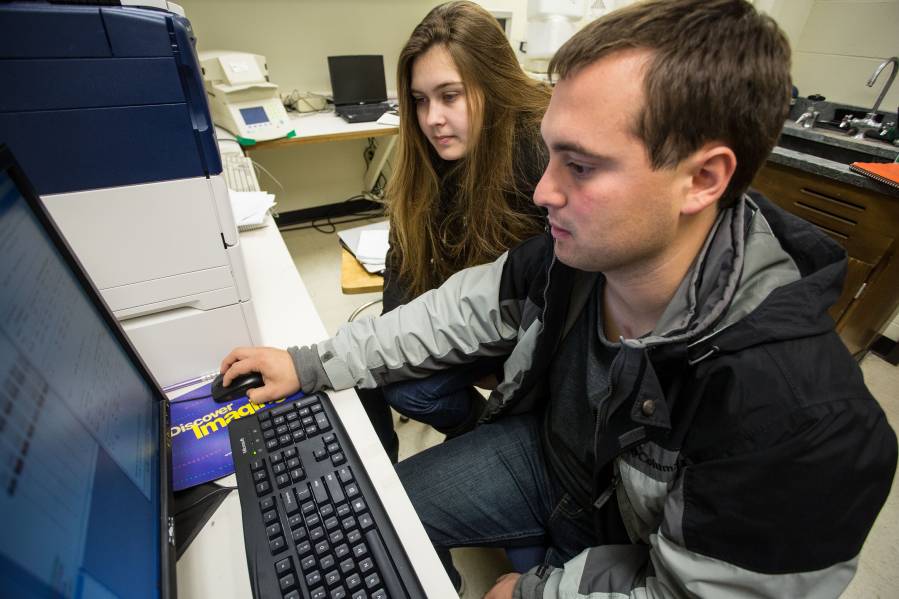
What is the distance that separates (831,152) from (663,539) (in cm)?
227

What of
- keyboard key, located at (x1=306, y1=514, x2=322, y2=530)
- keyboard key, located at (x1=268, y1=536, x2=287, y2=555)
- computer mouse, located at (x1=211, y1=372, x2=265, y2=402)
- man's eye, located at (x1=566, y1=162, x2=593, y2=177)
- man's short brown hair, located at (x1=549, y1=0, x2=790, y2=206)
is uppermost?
man's short brown hair, located at (x1=549, y1=0, x2=790, y2=206)

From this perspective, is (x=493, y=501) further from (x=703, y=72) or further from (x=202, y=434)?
(x=703, y=72)

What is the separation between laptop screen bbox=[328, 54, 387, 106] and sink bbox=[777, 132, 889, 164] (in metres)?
2.12

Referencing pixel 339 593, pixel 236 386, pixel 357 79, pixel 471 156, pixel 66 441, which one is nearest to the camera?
pixel 66 441

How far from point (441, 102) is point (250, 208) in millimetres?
621

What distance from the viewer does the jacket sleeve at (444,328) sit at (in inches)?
35.9

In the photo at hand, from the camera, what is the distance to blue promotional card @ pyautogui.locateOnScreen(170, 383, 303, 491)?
634mm

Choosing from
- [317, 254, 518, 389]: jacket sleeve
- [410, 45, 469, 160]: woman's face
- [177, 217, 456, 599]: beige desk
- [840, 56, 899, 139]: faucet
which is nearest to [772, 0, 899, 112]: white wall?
[840, 56, 899, 139]: faucet

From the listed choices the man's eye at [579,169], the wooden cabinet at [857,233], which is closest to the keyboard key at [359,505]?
the man's eye at [579,169]

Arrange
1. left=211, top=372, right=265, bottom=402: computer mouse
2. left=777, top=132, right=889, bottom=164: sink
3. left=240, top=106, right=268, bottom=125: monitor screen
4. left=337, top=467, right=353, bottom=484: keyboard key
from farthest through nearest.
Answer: left=240, top=106, right=268, bottom=125: monitor screen, left=777, top=132, right=889, bottom=164: sink, left=211, top=372, right=265, bottom=402: computer mouse, left=337, top=467, right=353, bottom=484: keyboard key

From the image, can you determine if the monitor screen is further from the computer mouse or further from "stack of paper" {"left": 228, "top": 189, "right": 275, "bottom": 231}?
the computer mouse

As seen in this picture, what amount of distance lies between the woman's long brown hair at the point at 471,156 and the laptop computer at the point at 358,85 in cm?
139

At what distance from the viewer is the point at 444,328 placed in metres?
A: 0.94

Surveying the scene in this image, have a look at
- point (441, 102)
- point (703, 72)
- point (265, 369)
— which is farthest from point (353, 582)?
point (441, 102)
